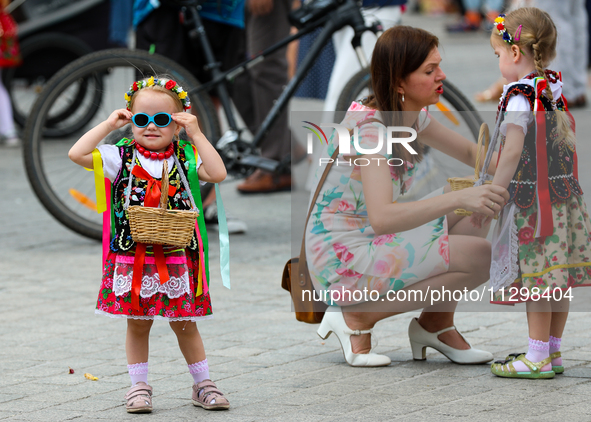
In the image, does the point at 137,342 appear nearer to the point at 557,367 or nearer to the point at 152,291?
the point at 152,291

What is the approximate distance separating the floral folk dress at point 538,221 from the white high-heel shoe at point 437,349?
30 centimetres

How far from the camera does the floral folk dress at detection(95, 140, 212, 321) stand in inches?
105

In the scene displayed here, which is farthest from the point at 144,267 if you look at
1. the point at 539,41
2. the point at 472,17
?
the point at 472,17

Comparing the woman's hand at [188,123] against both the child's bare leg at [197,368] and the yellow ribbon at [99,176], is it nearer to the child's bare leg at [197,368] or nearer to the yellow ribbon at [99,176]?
the yellow ribbon at [99,176]

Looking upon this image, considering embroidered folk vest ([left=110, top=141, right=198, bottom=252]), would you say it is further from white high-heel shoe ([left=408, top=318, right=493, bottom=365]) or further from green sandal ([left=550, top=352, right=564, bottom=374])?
green sandal ([left=550, top=352, right=564, bottom=374])

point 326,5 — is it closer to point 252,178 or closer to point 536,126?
point 252,178

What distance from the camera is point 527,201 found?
2.88 metres

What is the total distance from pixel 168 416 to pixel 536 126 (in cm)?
143

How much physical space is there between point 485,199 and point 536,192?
6.6 inches

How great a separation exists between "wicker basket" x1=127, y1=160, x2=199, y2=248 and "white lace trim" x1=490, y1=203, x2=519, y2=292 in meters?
1.00

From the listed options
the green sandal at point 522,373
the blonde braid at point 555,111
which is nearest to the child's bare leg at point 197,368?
the green sandal at point 522,373

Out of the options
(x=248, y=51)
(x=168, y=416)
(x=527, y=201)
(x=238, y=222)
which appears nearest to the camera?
(x=168, y=416)

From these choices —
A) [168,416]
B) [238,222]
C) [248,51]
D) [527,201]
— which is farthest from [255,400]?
[248,51]

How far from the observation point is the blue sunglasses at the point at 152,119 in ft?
8.72
